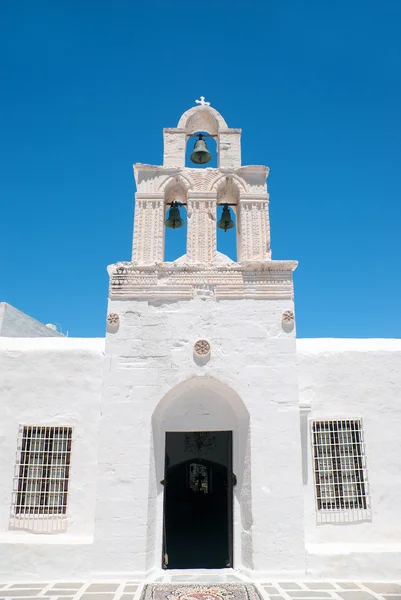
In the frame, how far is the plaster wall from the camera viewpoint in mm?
5598

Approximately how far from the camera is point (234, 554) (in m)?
5.90

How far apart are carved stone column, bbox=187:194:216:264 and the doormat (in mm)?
4090

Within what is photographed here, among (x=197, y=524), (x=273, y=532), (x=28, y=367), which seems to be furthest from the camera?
(x=197, y=524)

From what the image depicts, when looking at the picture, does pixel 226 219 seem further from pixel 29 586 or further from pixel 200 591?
pixel 29 586

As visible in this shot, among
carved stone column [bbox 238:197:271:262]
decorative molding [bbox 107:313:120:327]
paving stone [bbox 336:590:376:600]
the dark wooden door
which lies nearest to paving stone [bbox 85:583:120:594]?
the dark wooden door

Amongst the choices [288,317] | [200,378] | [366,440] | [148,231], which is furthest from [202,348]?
[366,440]

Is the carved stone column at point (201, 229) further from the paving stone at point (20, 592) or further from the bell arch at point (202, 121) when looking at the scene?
the paving stone at point (20, 592)

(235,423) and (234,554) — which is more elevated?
(235,423)

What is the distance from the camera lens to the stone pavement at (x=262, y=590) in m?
4.84

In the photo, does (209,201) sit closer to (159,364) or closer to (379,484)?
(159,364)

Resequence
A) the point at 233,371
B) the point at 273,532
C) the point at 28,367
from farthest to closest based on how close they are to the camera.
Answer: the point at 28,367, the point at 233,371, the point at 273,532

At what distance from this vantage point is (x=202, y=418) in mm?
6410

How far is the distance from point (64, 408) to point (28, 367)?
0.81 meters

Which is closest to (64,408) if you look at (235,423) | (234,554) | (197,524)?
(235,423)
